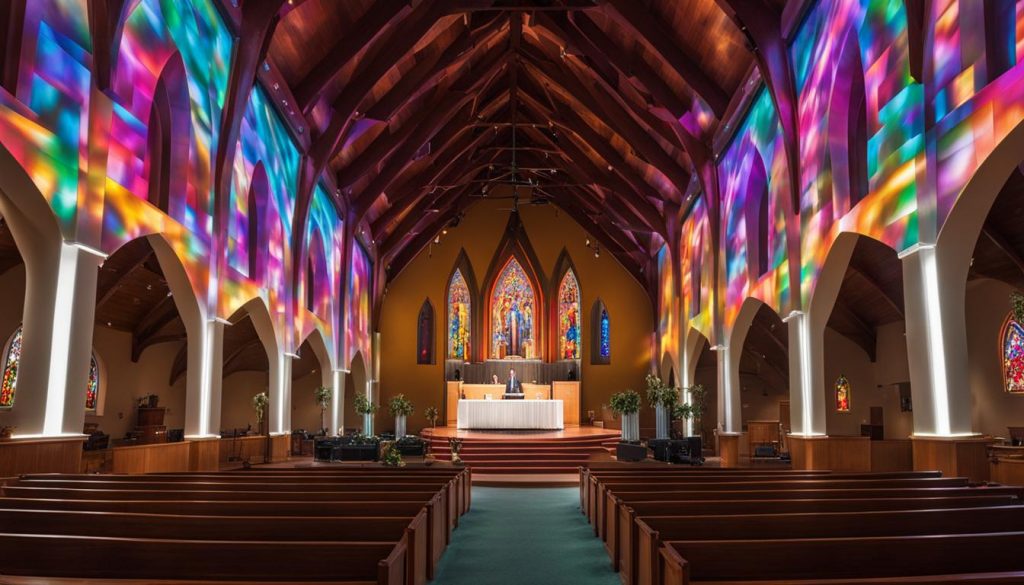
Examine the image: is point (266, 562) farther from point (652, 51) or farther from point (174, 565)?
point (652, 51)

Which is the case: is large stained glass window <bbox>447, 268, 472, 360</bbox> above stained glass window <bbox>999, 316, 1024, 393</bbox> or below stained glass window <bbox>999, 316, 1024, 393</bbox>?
above

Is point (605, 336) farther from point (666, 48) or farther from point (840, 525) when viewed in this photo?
point (840, 525)

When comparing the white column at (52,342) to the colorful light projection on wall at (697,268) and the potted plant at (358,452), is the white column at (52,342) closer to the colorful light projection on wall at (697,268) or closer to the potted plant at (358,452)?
the potted plant at (358,452)

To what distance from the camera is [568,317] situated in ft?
91.0

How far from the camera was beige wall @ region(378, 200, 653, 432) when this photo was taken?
27.0 m

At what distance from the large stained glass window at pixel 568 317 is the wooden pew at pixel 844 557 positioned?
2331 cm

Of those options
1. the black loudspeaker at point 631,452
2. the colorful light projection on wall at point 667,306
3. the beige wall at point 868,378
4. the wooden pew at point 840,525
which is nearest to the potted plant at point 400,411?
the colorful light projection on wall at point 667,306

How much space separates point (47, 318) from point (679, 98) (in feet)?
42.4

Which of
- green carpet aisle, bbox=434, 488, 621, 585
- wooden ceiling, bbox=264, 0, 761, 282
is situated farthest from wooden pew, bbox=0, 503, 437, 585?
wooden ceiling, bbox=264, 0, 761, 282

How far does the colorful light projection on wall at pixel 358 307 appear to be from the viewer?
71.3ft

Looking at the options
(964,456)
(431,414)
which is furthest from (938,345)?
(431,414)

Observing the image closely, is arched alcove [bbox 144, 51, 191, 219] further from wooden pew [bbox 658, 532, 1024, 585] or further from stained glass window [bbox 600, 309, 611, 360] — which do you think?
stained glass window [bbox 600, 309, 611, 360]

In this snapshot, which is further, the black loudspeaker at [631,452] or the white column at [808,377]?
the black loudspeaker at [631,452]

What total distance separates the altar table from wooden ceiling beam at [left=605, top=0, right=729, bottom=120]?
1019 cm
